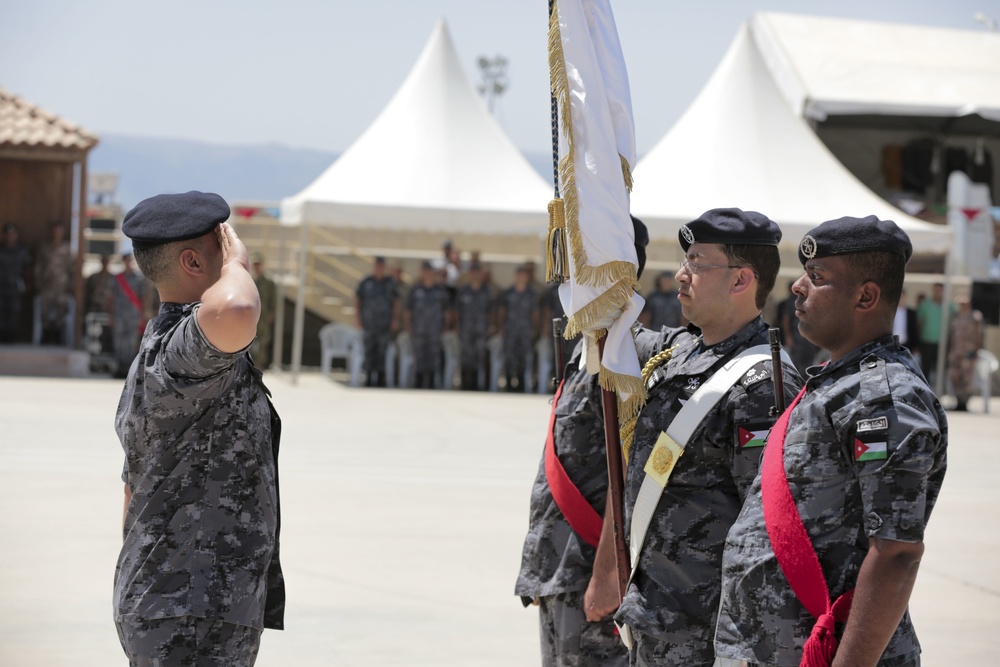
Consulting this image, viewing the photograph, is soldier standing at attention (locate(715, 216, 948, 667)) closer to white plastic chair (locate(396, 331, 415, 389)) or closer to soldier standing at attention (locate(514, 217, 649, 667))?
soldier standing at attention (locate(514, 217, 649, 667))

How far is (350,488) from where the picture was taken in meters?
9.66

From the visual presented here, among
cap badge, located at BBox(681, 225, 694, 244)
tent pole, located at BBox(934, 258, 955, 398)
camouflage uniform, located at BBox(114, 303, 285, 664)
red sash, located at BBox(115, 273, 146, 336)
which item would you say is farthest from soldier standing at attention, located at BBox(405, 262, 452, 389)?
camouflage uniform, located at BBox(114, 303, 285, 664)

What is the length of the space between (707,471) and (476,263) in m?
16.5

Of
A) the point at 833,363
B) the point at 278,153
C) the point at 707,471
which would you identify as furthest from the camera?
the point at 278,153

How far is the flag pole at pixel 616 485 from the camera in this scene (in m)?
3.34

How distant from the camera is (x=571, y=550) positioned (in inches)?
145

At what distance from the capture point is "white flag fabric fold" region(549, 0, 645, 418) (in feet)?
11.1

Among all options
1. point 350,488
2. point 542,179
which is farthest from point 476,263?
point 350,488

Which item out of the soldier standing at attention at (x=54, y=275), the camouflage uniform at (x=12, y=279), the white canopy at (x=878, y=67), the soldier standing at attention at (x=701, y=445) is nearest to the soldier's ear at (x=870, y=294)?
the soldier standing at attention at (x=701, y=445)

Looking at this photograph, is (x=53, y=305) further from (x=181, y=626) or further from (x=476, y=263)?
(x=181, y=626)

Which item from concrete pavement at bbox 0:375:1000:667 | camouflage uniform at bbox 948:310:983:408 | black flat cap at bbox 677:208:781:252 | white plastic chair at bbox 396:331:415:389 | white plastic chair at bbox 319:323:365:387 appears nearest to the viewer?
black flat cap at bbox 677:208:781:252

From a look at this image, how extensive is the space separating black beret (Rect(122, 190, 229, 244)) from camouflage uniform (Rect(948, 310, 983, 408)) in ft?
59.8

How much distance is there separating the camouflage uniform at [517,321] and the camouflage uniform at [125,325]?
5.73m

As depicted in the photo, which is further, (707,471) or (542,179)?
(542,179)
